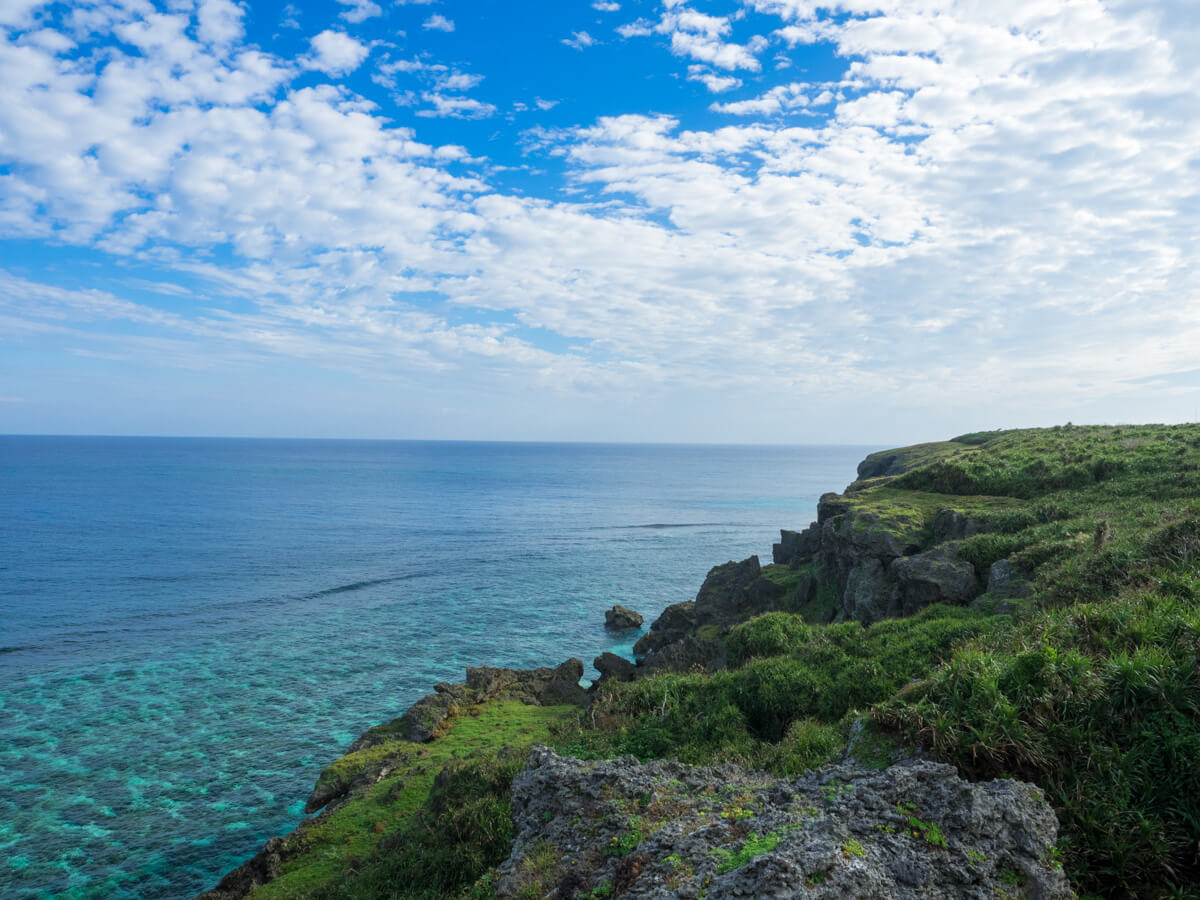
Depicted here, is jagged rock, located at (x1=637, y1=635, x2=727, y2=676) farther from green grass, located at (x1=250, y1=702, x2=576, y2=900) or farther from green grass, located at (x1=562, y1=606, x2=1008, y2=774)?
green grass, located at (x1=562, y1=606, x2=1008, y2=774)

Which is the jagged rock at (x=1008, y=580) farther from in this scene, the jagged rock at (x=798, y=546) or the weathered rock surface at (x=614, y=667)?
the jagged rock at (x=798, y=546)

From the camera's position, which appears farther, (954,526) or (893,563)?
(954,526)

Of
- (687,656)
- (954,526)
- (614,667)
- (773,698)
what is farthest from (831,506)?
(773,698)

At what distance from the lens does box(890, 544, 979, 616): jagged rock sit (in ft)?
86.2

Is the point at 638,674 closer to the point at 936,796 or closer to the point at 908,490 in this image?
the point at 908,490

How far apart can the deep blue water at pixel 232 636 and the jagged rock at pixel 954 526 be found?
2661 centimetres

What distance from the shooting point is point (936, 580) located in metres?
26.9

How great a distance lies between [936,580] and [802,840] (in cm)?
2223

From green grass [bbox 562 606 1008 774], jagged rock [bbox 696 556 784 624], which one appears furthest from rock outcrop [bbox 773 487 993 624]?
jagged rock [bbox 696 556 784 624]

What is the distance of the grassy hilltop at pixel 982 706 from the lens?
30.1ft

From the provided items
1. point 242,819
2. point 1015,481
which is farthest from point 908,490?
point 242,819

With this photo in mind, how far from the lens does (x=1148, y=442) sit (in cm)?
4053

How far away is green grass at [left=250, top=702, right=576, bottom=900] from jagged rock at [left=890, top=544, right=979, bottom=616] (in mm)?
16948

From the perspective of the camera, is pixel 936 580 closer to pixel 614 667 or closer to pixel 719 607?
pixel 614 667
